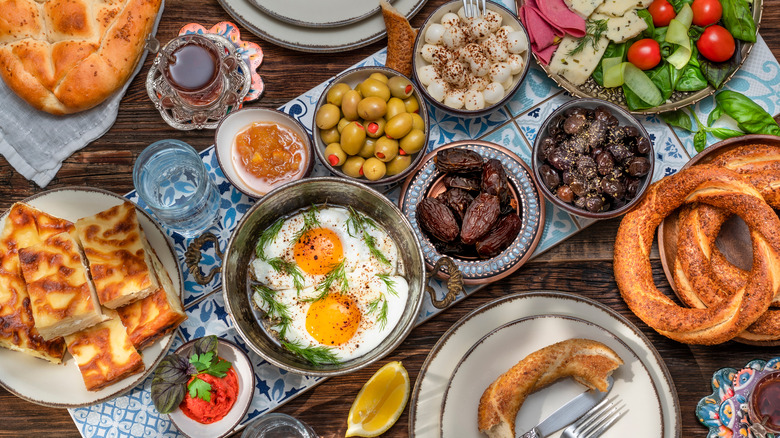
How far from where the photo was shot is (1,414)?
10.7ft

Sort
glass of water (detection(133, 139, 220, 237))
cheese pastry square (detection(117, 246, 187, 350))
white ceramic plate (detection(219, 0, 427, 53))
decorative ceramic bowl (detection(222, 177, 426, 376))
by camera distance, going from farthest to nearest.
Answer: white ceramic plate (detection(219, 0, 427, 53)) < glass of water (detection(133, 139, 220, 237)) < cheese pastry square (detection(117, 246, 187, 350)) < decorative ceramic bowl (detection(222, 177, 426, 376))

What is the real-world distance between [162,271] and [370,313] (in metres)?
1.11

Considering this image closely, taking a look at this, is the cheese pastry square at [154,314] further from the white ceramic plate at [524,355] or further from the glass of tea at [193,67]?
the white ceramic plate at [524,355]

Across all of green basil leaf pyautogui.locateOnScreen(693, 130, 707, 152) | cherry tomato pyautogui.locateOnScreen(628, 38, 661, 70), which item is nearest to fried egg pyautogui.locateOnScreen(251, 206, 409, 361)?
cherry tomato pyautogui.locateOnScreen(628, 38, 661, 70)

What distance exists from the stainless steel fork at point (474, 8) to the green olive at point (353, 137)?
877mm

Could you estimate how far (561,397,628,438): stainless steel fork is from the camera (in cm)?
297

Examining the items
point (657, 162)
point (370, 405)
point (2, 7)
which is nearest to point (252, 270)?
point (370, 405)

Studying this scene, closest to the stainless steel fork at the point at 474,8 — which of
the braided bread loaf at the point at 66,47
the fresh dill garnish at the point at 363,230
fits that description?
the fresh dill garnish at the point at 363,230

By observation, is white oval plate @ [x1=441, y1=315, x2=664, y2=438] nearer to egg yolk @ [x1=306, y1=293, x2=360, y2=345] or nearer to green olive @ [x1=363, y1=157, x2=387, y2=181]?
egg yolk @ [x1=306, y1=293, x2=360, y2=345]

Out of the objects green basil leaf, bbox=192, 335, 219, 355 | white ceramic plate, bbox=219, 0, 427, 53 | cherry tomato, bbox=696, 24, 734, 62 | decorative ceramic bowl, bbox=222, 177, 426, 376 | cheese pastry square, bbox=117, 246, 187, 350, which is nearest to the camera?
decorative ceramic bowl, bbox=222, 177, 426, 376

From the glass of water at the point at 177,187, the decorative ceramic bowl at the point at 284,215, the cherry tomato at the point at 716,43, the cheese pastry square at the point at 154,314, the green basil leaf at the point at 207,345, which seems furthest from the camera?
the cherry tomato at the point at 716,43

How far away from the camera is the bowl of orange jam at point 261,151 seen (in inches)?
122

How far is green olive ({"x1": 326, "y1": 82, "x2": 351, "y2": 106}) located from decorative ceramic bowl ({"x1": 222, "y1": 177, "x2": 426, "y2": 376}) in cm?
50

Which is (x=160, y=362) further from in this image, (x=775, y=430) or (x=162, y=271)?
(x=775, y=430)
